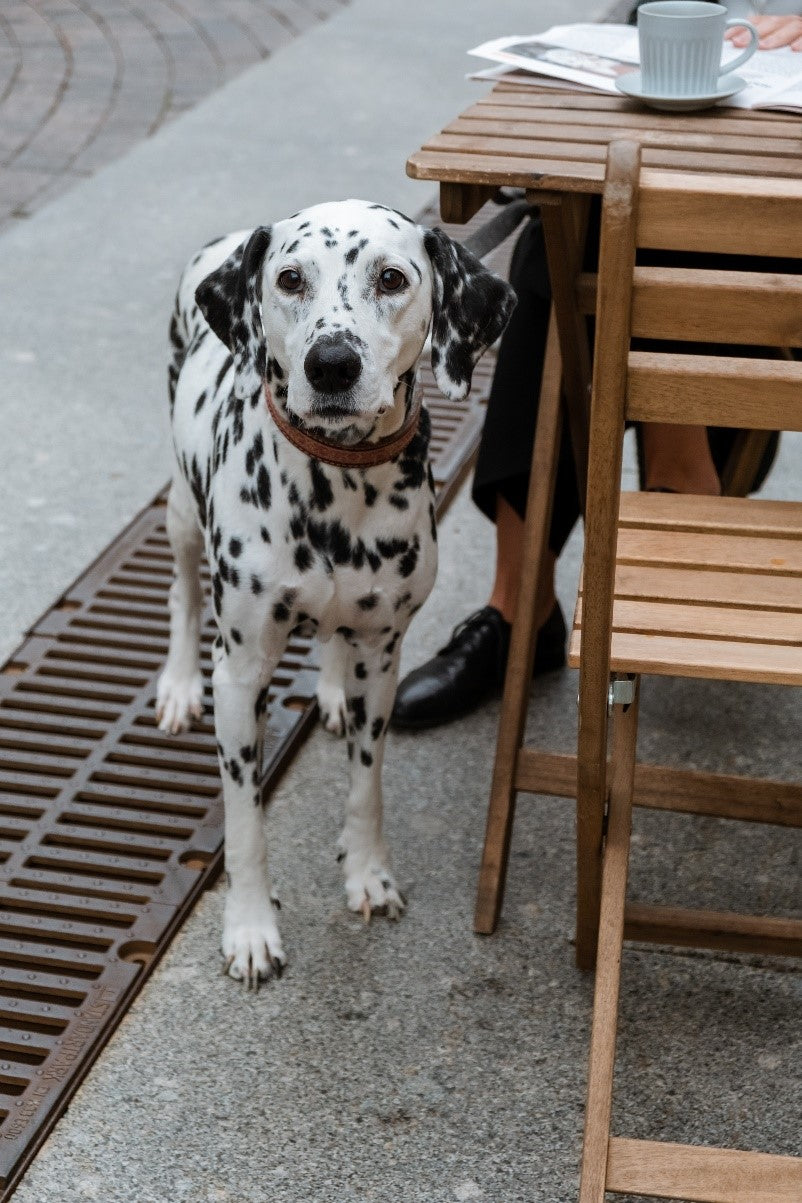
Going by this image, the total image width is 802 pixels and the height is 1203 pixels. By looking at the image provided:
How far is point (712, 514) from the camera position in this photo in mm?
2369

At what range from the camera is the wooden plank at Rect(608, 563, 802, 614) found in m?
2.11

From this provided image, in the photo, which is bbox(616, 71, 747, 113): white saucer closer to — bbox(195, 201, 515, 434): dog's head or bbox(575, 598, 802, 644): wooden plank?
bbox(195, 201, 515, 434): dog's head

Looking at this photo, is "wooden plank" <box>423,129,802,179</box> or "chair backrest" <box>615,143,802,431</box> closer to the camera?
"chair backrest" <box>615,143,802,431</box>

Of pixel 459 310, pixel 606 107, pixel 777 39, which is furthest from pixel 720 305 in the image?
pixel 777 39

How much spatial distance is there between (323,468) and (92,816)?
1.02 meters

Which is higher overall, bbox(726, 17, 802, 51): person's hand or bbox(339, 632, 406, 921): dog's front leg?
bbox(726, 17, 802, 51): person's hand

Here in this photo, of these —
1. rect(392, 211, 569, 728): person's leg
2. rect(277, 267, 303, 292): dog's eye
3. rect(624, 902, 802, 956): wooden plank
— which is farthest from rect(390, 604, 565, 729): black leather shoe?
rect(277, 267, 303, 292): dog's eye

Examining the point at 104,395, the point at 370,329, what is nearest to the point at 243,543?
the point at 370,329

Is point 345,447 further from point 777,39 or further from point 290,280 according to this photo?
point 777,39

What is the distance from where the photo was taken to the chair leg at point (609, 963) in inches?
74.7

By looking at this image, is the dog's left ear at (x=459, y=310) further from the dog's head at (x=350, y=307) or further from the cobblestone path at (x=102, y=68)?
the cobblestone path at (x=102, y=68)

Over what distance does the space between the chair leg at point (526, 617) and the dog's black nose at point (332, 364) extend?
2.42 feet

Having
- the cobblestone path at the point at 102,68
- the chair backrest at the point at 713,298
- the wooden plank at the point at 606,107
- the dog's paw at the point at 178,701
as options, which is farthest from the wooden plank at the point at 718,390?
the cobblestone path at the point at 102,68

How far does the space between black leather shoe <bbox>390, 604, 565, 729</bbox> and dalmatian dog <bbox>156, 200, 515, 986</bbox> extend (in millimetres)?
507
